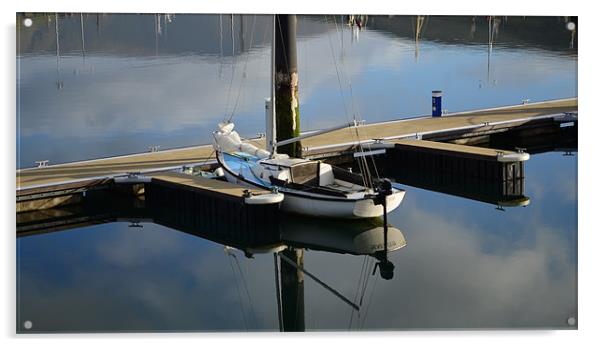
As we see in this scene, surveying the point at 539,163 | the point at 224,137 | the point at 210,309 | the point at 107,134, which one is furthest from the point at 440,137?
the point at 210,309

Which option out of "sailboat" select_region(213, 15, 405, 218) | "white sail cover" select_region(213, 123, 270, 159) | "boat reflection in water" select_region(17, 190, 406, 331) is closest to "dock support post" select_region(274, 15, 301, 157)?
"sailboat" select_region(213, 15, 405, 218)

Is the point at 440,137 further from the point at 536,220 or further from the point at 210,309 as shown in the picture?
the point at 210,309

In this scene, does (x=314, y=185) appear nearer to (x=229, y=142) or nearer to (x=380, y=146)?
(x=229, y=142)

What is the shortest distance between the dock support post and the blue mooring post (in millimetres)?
4655

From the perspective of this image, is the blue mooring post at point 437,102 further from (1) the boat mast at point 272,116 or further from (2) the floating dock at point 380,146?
(1) the boat mast at point 272,116

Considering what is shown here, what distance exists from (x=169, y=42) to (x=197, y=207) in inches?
101

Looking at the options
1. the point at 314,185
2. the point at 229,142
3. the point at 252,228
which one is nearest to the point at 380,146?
the point at 229,142

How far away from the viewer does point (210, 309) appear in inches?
490

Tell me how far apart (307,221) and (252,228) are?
918 mm

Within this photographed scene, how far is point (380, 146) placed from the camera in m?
Result: 20.1

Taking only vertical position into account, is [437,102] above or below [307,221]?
above

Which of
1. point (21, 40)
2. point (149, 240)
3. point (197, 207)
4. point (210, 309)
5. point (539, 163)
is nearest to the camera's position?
point (21, 40)

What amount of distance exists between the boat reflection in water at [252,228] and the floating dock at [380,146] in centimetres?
30

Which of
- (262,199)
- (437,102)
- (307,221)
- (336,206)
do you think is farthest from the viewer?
(437,102)
